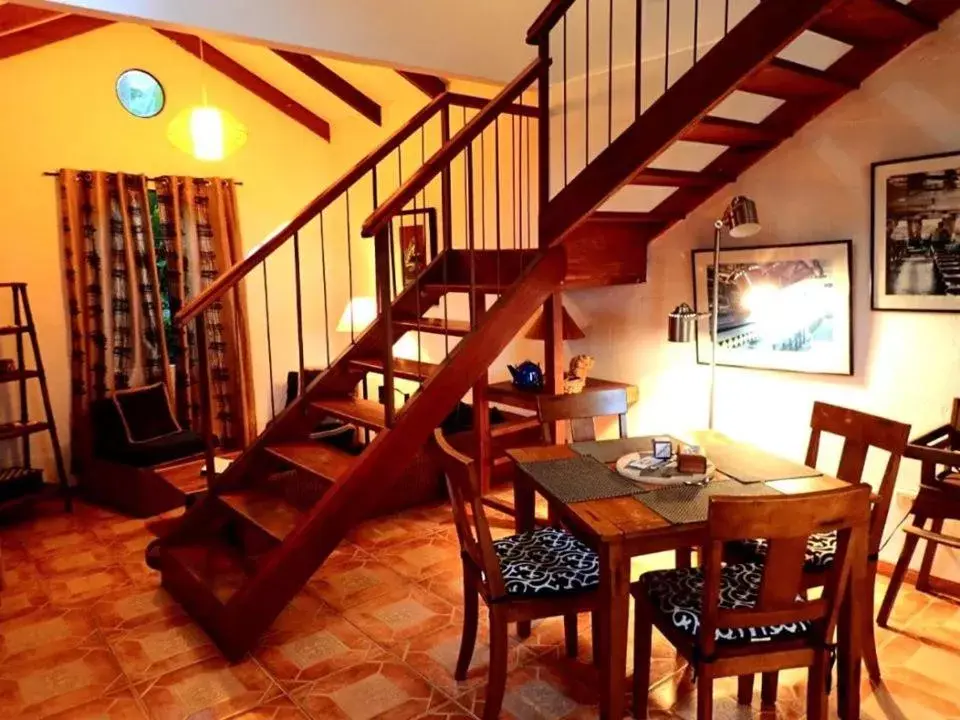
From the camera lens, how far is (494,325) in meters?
3.21

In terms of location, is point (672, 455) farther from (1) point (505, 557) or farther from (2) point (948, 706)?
(2) point (948, 706)

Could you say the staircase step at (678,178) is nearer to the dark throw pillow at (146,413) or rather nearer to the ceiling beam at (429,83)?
the ceiling beam at (429,83)

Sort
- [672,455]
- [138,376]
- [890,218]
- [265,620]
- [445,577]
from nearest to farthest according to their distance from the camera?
1. [672,455]
2. [265,620]
3. [890,218]
4. [445,577]
5. [138,376]

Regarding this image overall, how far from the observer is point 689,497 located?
224cm

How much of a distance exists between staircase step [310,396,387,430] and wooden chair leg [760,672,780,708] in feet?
5.50

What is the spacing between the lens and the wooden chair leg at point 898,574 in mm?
2785

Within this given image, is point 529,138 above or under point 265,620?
above

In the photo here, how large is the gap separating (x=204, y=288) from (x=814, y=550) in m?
4.84

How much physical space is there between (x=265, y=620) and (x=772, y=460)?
205cm

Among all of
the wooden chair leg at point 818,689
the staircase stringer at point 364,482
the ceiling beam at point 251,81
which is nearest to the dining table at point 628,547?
the wooden chair leg at point 818,689

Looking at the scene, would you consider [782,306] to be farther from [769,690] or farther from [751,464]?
[769,690]

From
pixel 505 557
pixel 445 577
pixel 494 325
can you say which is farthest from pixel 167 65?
pixel 505 557

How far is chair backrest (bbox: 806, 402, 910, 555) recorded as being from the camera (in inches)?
89.5

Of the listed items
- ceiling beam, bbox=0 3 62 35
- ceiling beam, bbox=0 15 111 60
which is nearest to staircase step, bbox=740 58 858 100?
ceiling beam, bbox=0 3 62 35
